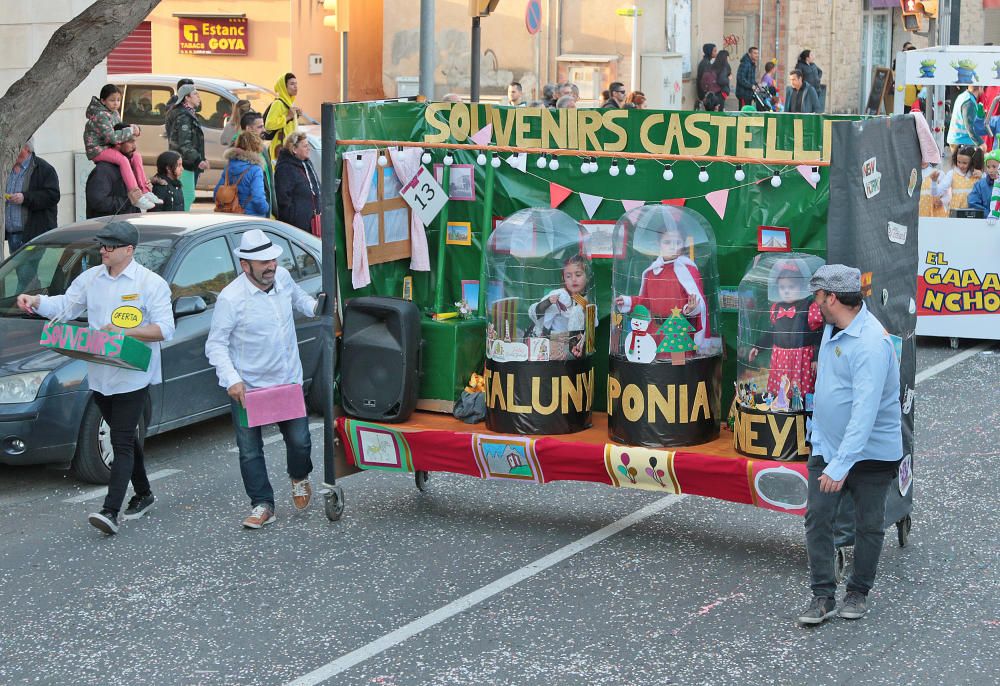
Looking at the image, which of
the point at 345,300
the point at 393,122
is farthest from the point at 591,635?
the point at 393,122

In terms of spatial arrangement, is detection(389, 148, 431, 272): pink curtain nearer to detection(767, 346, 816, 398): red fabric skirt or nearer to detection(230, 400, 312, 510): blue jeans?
detection(230, 400, 312, 510): blue jeans

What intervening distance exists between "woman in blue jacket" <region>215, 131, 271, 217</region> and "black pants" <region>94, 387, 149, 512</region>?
22.7ft

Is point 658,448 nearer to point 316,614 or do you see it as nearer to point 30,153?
point 316,614

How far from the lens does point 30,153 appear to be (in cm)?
1351

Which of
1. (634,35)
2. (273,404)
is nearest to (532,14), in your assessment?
(634,35)

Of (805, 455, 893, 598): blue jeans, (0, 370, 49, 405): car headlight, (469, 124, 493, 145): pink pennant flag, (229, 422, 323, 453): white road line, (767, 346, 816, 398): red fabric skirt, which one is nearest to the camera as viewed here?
(805, 455, 893, 598): blue jeans

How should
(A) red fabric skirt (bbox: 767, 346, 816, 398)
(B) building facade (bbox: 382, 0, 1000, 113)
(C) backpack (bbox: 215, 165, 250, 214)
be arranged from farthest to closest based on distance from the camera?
(B) building facade (bbox: 382, 0, 1000, 113), (C) backpack (bbox: 215, 165, 250, 214), (A) red fabric skirt (bbox: 767, 346, 816, 398)

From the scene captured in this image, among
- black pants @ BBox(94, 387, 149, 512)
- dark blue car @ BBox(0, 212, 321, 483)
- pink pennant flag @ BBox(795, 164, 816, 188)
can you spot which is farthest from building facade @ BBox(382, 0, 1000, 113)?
pink pennant flag @ BBox(795, 164, 816, 188)

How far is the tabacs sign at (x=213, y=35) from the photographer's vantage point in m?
28.2

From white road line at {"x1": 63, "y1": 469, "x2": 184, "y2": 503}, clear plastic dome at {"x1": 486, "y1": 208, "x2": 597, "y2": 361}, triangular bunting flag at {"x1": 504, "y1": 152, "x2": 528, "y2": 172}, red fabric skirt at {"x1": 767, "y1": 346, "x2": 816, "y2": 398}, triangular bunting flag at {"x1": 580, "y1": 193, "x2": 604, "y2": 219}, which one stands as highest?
triangular bunting flag at {"x1": 504, "y1": 152, "x2": 528, "y2": 172}

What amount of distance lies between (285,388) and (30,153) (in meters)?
6.59

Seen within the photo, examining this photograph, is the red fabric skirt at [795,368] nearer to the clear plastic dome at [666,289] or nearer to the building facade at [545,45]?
the clear plastic dome at [666,289]

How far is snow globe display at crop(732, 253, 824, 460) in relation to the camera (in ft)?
23.9

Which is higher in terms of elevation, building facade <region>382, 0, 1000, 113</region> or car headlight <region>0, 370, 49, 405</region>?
building facade <region>382, 0, 1000, 113</region>
